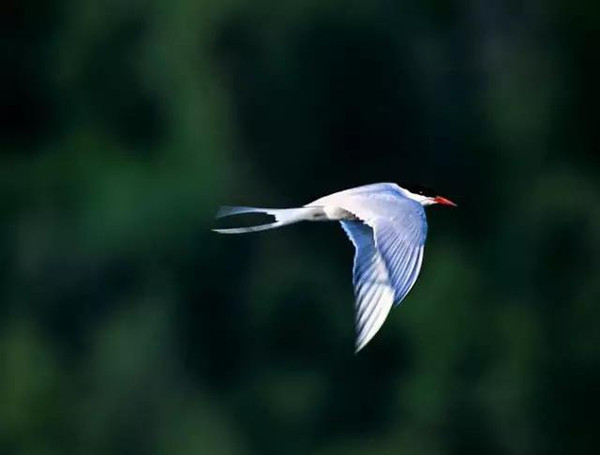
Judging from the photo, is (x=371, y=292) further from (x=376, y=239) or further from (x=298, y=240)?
(x=298, y=240)

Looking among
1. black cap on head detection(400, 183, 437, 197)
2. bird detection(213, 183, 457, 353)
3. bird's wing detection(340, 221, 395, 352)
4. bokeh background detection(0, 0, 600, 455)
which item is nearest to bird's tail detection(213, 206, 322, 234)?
bird detection(213, 183, 457, 353)

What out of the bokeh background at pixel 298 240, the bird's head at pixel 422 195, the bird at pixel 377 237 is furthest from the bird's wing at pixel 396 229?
the bokeh background at pixel 298 240

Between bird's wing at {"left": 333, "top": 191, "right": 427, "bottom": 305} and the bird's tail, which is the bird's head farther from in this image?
the bird's tail

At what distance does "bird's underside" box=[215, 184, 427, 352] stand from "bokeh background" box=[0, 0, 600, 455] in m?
4.67

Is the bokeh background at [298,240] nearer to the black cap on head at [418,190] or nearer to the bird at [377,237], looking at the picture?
the black cap on head at [418,190]

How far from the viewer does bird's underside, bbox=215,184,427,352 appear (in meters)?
3.47

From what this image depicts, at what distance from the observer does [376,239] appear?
3.60m

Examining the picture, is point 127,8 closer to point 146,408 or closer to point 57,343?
point 57,343

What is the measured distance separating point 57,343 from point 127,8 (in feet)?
7.52

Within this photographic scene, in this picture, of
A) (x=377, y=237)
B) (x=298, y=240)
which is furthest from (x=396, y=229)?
(x=298, y=240)

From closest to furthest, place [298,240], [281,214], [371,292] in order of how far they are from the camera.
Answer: [371,292] → [281,214] → [298,240]

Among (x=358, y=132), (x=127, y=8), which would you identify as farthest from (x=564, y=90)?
(x=127, y=8)

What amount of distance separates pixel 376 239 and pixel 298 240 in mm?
6210

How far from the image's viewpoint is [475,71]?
11.3m
